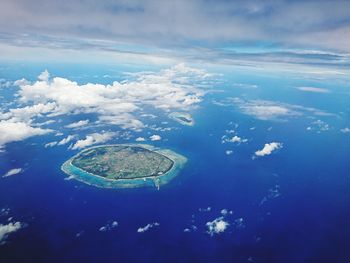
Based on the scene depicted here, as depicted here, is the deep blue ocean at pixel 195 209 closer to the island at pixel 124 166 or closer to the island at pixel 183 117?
the island at pixel 124 166

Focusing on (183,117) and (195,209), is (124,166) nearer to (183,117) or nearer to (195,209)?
(195,209)

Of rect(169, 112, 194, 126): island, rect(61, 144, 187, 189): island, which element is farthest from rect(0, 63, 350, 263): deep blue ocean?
rect(169, 112, 194, 126): island

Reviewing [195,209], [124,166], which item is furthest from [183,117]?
[195,209]

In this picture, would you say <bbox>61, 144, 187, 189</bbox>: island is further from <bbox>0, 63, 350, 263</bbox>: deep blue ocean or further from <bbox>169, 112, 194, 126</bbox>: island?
<bbox>169, 112, 194, 126</bbox>: island

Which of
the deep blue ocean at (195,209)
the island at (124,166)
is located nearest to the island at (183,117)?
the deep blue ocean at (195,209)

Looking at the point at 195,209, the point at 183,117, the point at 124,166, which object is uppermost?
the point at 195,209

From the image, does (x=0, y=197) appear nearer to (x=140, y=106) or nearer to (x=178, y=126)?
(x=178, y=126)
